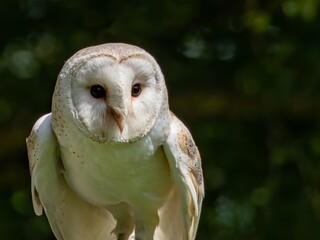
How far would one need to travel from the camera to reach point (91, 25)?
258 inches

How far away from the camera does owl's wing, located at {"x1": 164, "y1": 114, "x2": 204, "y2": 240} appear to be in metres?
3.30

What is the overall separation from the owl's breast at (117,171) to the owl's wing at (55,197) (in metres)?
0.04

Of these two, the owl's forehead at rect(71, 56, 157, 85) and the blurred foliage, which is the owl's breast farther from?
the blurred foliage

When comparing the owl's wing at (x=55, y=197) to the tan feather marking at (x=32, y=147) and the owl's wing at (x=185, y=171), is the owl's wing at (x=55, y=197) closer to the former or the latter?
the tan feather marking at (x=32, y=147)

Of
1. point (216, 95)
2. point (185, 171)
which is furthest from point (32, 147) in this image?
point (216, 95)

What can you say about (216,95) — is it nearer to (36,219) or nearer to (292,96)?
(292,96)

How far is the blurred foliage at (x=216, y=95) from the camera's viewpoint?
6.27m

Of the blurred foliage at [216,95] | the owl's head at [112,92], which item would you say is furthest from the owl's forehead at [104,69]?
the blurred foliage at [216,95]

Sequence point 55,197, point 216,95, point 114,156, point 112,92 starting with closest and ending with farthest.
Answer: point 112,92, point 114,156, point 55,197, point 216,95

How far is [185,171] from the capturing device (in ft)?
10.9

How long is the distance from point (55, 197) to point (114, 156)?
0.22 metres

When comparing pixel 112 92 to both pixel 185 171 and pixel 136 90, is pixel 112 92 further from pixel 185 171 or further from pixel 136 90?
pixel 185 171

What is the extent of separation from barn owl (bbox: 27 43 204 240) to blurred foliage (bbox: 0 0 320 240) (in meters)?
2.73

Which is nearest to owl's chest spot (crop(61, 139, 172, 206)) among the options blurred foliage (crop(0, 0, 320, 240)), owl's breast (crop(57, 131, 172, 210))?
owl's breast (crop(57, 131, 172, 210))
